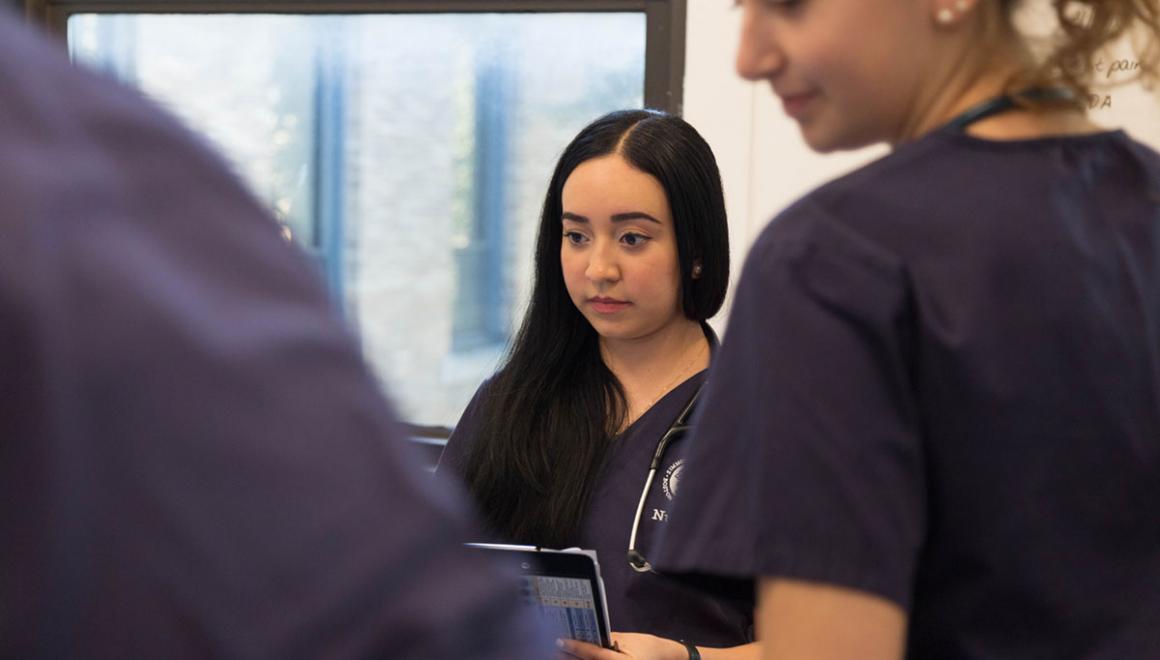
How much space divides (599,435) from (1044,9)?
1.29m

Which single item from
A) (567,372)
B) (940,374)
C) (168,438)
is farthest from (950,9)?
(567,372)

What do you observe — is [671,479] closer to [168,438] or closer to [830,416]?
[830,416]

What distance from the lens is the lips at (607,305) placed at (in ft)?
6.81

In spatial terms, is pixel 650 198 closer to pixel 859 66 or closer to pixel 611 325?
pixel 611 325

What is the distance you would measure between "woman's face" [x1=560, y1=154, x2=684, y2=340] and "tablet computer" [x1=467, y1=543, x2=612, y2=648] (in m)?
0.56

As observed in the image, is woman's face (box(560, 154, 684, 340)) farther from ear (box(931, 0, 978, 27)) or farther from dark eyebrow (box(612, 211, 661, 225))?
ear (box(931, 0, 978, 27))

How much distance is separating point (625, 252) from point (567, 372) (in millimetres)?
250

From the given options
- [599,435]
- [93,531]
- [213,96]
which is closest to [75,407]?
[93,531]

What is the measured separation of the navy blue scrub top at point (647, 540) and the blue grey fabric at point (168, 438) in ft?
4.78

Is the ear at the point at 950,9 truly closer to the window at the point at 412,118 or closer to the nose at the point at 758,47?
the nose at the point at 758,47

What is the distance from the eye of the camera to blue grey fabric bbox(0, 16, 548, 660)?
313 millimetres

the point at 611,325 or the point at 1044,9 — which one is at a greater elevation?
the point at 1044,9

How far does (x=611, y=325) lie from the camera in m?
2.09

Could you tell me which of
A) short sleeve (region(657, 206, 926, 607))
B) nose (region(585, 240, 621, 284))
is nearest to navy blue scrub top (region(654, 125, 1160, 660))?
short sleeve (region(657, 206, 926, 607))
